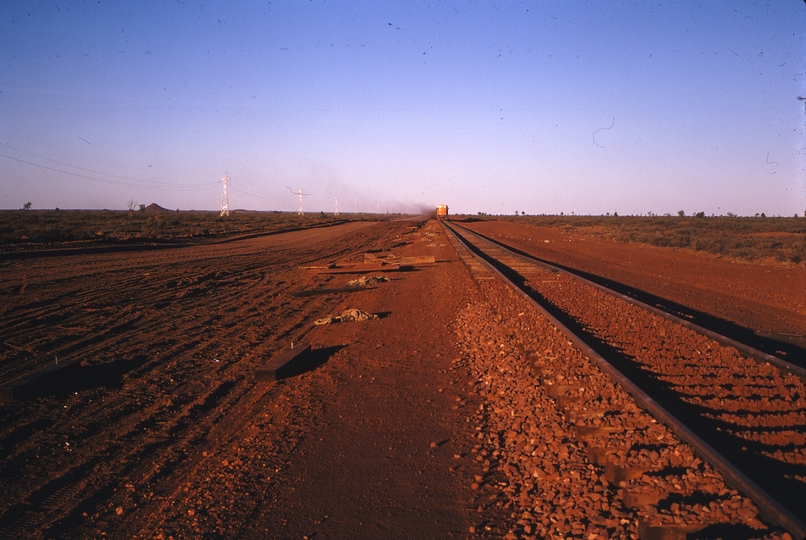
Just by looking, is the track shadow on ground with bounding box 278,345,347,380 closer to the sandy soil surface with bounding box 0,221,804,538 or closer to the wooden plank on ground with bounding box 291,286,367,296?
the sandy soil surface with bounding box 0,221,804,538

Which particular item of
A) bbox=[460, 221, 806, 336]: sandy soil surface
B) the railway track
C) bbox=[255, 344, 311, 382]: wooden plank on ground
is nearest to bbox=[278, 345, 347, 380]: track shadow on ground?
bbox=[255, 344, 311, 382]: wooden plank on ground

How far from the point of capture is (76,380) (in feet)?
24.5

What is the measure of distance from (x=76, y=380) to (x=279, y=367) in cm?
261

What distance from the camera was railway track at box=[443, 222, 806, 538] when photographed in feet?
11.8

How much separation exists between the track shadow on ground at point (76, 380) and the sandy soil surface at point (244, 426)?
3 centimetres

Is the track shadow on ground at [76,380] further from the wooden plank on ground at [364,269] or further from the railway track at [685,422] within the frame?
the wooden plank on ground at [364,269]

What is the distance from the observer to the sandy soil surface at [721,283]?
40.0ft

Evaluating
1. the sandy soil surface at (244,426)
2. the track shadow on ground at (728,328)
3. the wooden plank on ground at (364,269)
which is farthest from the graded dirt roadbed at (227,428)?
the wooden plank on ground at (364,269)

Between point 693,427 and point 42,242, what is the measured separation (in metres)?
35.0

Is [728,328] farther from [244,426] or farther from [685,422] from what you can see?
[244,426]

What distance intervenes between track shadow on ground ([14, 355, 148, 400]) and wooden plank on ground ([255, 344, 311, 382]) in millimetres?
1769

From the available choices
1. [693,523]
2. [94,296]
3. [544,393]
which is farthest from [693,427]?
[94,296]

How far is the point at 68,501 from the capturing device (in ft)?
14.7

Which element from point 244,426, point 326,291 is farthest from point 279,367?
point 326,291
